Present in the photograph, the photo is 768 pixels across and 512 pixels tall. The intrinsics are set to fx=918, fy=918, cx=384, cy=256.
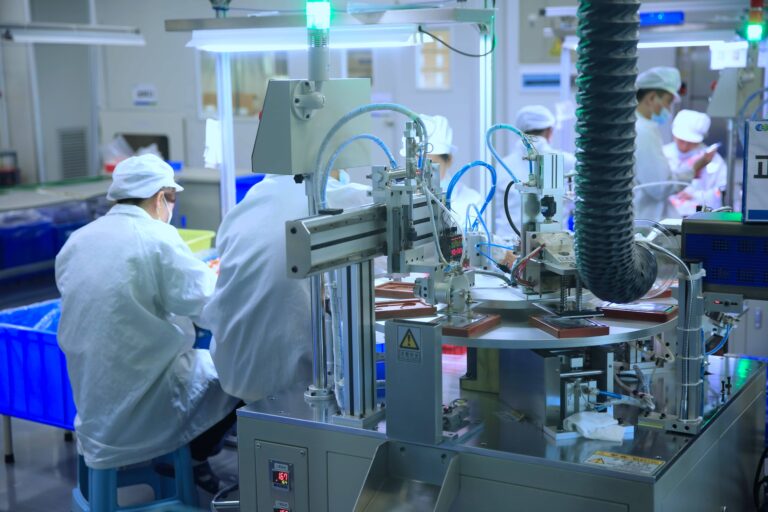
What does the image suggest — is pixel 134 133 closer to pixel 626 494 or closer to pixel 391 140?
pixel 391 140

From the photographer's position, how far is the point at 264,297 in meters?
2.76

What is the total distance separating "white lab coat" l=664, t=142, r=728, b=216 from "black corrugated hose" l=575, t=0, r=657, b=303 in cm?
291

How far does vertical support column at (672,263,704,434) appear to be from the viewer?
6.44 feet

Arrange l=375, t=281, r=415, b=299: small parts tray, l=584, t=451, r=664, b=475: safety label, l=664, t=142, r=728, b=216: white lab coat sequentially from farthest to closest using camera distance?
1. l=664, t=142, r=728, b=216: white lab coat
2. l=375, t=281, r=415, b=299: small parts tray
3. l=584, t=451, r=664, b=475: safety label

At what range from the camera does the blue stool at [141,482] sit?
2980 mm

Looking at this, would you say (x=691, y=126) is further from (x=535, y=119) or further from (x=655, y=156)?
(x=535, y=119)

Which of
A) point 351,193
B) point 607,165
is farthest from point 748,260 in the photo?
point 351,193

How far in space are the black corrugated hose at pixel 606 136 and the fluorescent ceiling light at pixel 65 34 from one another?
427 cm

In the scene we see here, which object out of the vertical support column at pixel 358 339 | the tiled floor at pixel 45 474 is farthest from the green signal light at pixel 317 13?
the tiled floor at pixel 45 474

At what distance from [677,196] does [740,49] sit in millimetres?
1049

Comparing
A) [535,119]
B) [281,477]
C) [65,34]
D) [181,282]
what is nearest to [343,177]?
[181,282]

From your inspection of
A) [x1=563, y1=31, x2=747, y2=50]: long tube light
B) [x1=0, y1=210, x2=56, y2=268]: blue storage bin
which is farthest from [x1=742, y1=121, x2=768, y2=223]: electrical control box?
[x1=0, y1=210, x2=56, y2=268]: blue storage bin

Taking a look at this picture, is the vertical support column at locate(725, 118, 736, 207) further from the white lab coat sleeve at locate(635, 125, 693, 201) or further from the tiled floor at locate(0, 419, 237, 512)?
the tiled floor at locate(0, 419, 237, 512)

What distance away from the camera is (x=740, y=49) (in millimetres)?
3873
